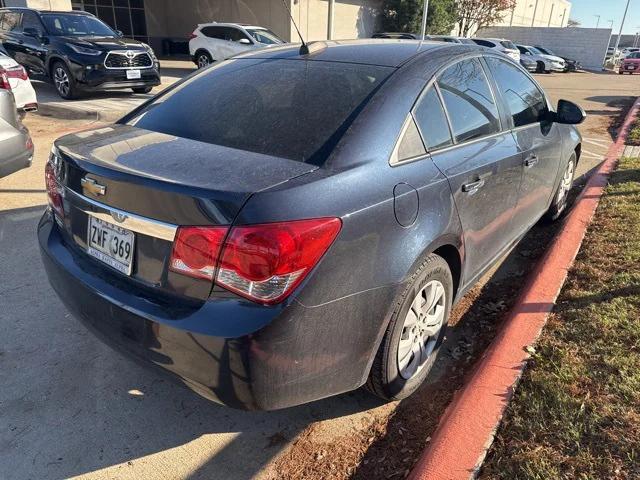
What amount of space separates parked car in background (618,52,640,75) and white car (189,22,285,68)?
1130 inches

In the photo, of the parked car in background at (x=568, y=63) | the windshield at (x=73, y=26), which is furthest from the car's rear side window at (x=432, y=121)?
the parked car in background at (x=568, y=63)

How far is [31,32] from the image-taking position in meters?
10.5

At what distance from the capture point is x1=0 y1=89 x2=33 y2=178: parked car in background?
461cm

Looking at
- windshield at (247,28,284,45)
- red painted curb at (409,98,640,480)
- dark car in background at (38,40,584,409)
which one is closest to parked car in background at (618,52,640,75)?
windshield at (247,28,284,45)

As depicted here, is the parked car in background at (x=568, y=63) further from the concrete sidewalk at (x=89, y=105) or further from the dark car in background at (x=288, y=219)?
the dark car in background at (x=288, y=219)

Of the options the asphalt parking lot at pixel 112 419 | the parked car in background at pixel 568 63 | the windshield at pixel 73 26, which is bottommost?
the parked car in background at pixel 568 63

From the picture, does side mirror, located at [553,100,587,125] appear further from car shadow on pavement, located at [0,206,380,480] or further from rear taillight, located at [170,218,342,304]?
rear taillight, located at [170,218,342,304]

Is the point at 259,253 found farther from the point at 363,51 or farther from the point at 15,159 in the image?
the point at 15,159

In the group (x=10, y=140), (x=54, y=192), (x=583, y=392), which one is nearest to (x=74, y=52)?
(x=10, y=140)

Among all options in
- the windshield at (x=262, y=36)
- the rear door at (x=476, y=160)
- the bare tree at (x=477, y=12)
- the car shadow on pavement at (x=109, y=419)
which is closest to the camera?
the car shadow on pavement at (x=109, y=419)

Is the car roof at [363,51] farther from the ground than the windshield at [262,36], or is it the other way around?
the car roof at [363,51]

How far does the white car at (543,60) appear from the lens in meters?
30.1

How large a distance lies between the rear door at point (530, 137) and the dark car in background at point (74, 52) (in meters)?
8.71

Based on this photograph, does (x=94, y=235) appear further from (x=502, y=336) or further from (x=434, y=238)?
(x=502, y=336)
